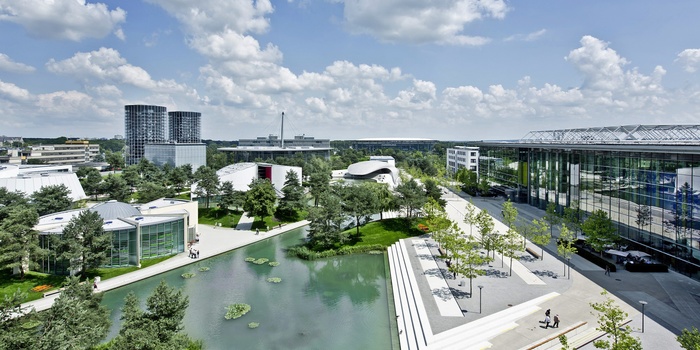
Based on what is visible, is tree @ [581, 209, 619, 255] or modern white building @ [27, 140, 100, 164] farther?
modern white building @ [27, 140, 100, 164]

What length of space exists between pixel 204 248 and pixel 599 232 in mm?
28376

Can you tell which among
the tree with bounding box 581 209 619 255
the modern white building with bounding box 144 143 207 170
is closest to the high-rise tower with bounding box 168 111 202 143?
the modern white building with bounding box 144 143 207 170

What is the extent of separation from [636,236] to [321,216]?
71.5 ft

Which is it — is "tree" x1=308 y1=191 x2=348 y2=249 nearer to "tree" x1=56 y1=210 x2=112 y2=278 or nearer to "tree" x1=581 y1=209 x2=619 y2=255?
"tree" x1=56 y1=210 x2=112 y2=278

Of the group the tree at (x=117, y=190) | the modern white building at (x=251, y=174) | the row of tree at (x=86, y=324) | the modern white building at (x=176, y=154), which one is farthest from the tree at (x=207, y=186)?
the modern white building at (x=176, y=154)

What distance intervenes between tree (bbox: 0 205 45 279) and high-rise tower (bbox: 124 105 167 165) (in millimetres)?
102543

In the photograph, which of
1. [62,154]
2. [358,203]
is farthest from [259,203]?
[62,154]

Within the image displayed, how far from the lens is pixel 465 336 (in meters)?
14.5

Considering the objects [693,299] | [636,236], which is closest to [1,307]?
[693,299]

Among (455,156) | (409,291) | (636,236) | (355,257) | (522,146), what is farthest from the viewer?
(455,156)

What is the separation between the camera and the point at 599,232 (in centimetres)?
2297

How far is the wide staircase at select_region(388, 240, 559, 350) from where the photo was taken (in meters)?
14.3

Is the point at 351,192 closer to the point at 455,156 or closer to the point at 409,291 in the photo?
the point at 409,291

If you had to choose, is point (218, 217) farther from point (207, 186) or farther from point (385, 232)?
point (385, 232)
